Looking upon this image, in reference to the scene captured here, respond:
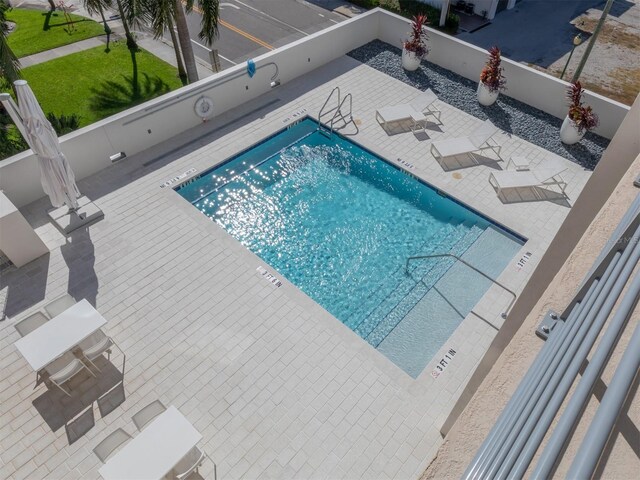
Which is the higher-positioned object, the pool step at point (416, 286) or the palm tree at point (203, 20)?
the palm tree at point (203, 20)

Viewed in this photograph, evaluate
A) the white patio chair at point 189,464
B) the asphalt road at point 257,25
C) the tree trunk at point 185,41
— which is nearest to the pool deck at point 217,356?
the white patio chair at point 189,464

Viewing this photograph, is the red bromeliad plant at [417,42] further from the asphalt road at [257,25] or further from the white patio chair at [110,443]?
the white patio chair at [110,443]

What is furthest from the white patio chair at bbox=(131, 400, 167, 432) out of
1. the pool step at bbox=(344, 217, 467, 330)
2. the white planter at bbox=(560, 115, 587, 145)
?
the white planter at bbox=(560, 115, 587, 145)

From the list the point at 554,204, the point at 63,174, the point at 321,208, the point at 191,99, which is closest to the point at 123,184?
the point at 63,174

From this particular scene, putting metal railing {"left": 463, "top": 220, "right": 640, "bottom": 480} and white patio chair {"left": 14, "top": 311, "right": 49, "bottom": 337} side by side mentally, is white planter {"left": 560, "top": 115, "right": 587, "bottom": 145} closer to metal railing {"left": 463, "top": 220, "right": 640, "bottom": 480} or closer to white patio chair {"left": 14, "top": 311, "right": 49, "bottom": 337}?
metal railing {"left": 463, "top": 220, "right": 640, "bottom": 480}

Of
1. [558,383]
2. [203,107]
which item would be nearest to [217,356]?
[558,383]

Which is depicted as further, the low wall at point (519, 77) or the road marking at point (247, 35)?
the road marking at point (247, 35)
